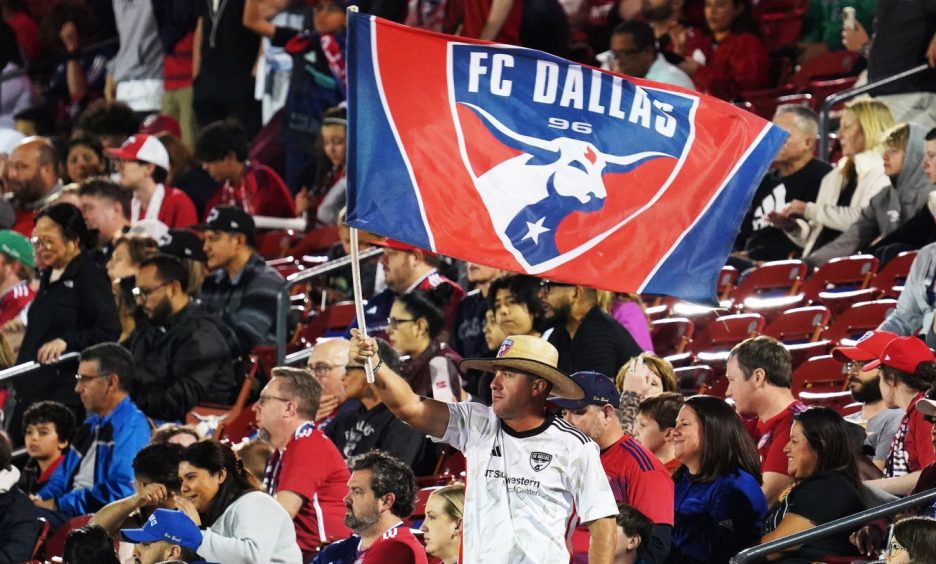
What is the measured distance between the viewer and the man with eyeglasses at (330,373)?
10.2 meters

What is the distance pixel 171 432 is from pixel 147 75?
7.60 meters

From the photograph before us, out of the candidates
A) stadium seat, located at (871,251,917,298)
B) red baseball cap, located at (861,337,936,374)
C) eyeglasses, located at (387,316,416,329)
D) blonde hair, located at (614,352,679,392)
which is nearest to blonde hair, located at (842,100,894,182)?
stadium seat, located at (871,251,917,298)

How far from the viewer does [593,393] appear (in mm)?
7629

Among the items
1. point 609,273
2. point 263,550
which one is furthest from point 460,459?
point 609,273

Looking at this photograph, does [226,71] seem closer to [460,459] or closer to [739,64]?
[739,64]

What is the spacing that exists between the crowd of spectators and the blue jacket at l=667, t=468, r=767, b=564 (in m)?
0.01

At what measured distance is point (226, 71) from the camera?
1554 centimetres

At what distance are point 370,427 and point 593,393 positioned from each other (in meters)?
2.07

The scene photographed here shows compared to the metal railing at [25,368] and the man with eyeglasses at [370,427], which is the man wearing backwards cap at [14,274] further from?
the man with eyeglasses at [370,427]

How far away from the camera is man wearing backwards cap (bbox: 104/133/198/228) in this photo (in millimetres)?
13422

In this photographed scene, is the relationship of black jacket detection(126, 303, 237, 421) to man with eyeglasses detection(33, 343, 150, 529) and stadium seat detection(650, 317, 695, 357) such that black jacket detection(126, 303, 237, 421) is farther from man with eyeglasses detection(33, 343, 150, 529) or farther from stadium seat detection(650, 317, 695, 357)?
stadium seat detection(650, 317, 695, 357)

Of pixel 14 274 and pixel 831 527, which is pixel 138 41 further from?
pixel 831 527

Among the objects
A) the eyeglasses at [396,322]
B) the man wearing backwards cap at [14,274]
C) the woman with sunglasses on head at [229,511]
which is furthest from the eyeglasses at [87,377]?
the man wearing backwards cap at [14,274]

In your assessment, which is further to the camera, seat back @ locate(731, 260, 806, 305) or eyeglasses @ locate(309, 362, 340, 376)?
seat back @ locate(731, 260, 806, 305)
